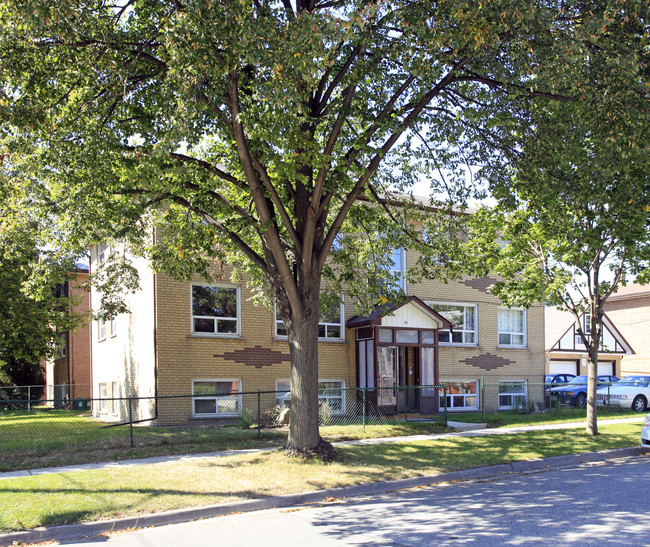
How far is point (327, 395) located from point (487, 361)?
821cm

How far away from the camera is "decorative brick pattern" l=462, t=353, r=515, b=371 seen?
23266 millimetres

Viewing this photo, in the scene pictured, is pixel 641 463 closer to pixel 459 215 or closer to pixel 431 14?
pixel 459 215

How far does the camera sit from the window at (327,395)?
17.4m

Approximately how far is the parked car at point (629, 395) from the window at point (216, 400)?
13.3 meters

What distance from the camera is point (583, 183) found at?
11578 mm

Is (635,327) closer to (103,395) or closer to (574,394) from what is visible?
(574,394)

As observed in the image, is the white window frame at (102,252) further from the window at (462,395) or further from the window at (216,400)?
the window at (462,395)

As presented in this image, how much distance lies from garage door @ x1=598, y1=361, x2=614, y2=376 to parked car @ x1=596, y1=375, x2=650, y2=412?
12158 mm

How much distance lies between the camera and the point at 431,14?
9750 millimetres

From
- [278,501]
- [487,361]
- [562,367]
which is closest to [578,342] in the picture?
[562,367]

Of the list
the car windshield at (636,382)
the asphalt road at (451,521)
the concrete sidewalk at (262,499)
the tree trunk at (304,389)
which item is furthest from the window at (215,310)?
the car windshield at (636,382)

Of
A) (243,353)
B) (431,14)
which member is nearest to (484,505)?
(431,14)

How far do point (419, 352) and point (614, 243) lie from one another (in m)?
8.28

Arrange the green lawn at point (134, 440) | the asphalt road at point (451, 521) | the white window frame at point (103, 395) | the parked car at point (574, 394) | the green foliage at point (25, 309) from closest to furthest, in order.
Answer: the asphalt road at point (451, 521)
the green lawn at point (134, 440)
the green foliage at point (25, 309)
the white window frame at point (103, 395)
the parked car at point (574, 394)
